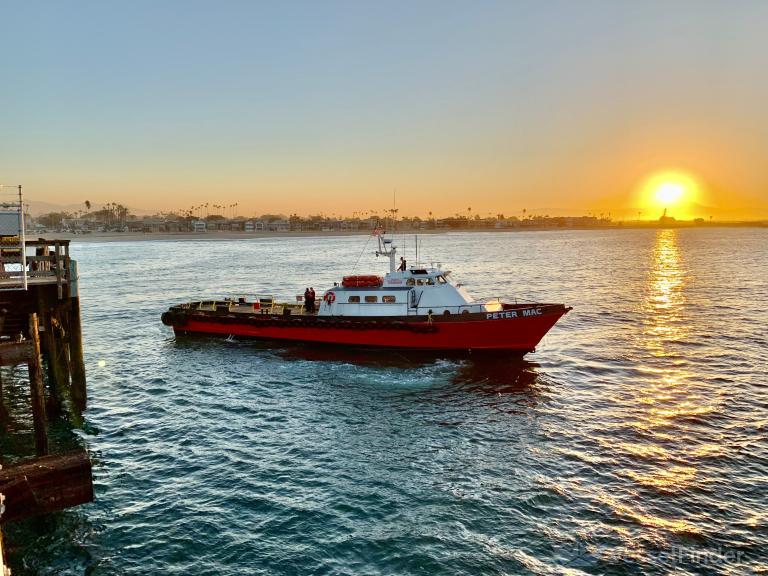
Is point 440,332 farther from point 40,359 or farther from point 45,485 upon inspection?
point 45,485

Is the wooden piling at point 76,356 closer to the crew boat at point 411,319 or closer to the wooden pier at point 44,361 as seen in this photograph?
the wooden pier at point 44,361

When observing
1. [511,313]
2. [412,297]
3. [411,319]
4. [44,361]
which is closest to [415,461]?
[411,319]

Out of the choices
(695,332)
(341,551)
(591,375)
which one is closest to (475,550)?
(341,551)

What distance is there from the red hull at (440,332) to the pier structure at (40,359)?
12515 mm

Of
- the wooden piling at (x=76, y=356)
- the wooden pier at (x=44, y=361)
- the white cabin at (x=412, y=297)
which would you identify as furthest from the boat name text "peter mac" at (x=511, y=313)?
the wooden pier at (x=44, y=361)

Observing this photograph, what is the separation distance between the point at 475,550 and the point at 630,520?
4271 mm

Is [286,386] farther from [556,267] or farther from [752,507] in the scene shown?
[556,267]

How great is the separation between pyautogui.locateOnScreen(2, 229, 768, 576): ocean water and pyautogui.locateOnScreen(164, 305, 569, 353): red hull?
884 mm

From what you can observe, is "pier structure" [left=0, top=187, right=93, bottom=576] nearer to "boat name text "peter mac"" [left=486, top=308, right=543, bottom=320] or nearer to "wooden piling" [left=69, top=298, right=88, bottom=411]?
"wooden piling" [left=69, top=298, right=88, bottom=411]

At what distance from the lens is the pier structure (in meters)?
9.95

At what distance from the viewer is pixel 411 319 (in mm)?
29250

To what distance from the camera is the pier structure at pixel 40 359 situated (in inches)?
392

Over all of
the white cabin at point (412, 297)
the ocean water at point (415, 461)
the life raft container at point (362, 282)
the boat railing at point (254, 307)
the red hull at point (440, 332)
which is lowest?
the ocean water at point (415, 461)

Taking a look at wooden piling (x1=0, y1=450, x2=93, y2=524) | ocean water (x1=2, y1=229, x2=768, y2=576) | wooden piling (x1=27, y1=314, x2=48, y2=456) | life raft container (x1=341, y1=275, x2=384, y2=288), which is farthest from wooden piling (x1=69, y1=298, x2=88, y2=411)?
life raft container (x1=341, y1=275, x2=384, y2=288)
